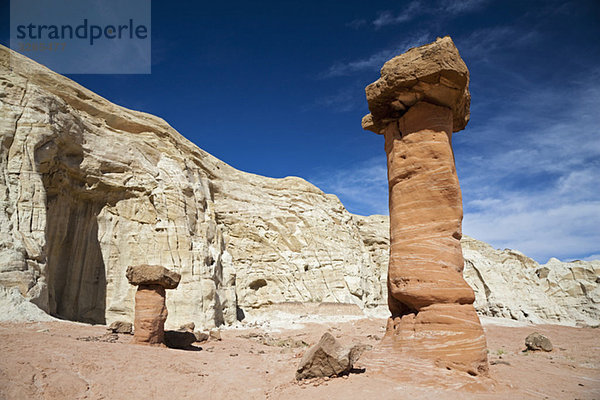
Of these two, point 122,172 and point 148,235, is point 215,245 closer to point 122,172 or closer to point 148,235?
point 148,235

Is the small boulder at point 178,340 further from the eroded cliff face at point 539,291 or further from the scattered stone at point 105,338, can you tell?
the eroded cliff face at point 539,291

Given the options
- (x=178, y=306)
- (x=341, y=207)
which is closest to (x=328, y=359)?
(x=178, y=306)

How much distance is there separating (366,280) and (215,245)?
16618 mm

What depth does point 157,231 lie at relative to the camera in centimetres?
2036

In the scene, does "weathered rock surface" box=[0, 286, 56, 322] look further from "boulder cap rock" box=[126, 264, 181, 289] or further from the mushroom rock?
the mushroom rock

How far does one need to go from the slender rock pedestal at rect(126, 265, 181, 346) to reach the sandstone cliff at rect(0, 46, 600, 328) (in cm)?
398

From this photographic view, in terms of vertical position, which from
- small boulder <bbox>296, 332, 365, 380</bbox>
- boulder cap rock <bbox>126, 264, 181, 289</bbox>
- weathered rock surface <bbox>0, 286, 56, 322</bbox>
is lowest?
small boulder <bbox>296, 332, 365, 380</bbox>

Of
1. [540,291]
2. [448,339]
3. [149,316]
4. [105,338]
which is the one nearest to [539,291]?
[540,291]

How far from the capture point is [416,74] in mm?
7977

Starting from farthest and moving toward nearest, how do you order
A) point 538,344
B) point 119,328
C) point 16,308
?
point 538,344, point 119,328, point 16,308

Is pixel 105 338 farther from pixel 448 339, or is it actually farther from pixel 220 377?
pixel 448 339

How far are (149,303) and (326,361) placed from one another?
7.04 metres

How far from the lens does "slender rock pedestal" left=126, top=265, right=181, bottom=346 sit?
11203 mm

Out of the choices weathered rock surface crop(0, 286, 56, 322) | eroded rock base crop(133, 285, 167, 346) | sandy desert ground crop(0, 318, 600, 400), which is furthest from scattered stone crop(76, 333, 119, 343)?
weathered rock surface crop(0, 286, 56, 322)
